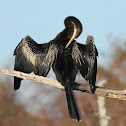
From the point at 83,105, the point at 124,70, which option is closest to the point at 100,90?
the point at 83,105

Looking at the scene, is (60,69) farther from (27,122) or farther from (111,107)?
(27,122)

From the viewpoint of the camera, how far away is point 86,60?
787 centimetres

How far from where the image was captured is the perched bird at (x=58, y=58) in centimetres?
758

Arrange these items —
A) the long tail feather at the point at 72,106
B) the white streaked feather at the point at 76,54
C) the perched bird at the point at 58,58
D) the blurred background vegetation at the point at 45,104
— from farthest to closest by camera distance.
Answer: the blurred background vegetation at the point at 45,104 < the white streaked feather at the point at 76,54 < the perched bird at the point at 58,58 < the long tail feather at the point at 72,106

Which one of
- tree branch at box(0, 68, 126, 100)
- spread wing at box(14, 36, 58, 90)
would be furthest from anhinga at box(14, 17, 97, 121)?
tree branch at box(0, 68, 126, 100)

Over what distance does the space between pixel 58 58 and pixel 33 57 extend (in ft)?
1.79

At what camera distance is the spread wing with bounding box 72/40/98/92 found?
770 cm

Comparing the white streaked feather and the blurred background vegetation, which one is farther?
the blurred background vegetation

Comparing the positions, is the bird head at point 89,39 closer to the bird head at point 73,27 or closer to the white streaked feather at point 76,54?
the bird head at point 73,27

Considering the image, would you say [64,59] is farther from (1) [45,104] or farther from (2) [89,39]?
(1) [45,104]

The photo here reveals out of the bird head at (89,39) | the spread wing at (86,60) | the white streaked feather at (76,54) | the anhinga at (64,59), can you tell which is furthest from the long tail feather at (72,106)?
the bird head at (89,39)

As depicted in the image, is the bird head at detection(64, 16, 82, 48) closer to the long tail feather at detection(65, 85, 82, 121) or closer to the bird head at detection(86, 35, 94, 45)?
the bird head at detection(86, 35, 94, 45)

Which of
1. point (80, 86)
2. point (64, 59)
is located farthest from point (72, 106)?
point (64, 59)

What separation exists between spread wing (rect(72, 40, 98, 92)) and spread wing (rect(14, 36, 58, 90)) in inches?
16.7
